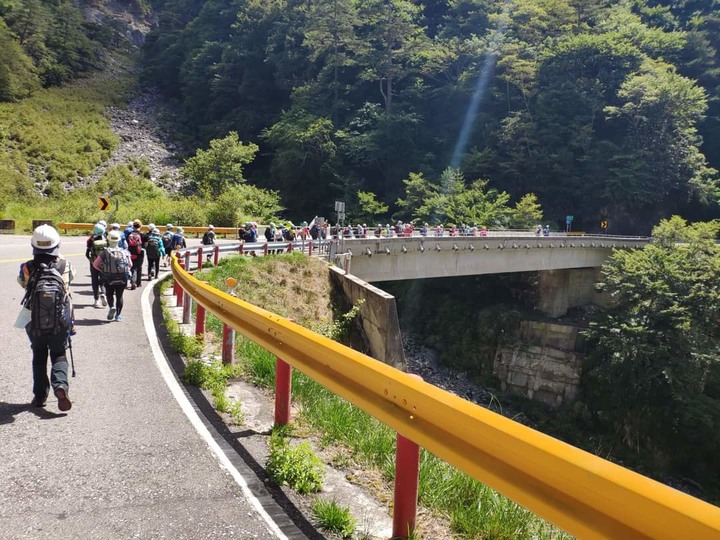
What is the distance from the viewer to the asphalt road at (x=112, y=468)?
2701 millimetres

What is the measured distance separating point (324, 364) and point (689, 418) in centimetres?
2733

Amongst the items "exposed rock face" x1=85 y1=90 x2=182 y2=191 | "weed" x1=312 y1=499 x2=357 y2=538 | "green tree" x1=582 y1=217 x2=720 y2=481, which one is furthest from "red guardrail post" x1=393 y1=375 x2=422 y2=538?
"exposed rock face" x1=85 y1=90 x2=182 y2=191

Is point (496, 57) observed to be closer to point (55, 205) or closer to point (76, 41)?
point (55, 205)

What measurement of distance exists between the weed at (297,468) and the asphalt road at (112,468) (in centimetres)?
28

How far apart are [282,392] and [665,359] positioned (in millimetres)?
27605

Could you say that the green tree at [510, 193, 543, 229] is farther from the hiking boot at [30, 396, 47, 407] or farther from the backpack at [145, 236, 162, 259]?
the hiking boot at [30, 396, 47, 407]

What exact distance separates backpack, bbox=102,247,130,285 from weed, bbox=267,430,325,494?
20.3 feet

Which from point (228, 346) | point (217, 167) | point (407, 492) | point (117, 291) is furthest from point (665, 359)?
point (217, 167)

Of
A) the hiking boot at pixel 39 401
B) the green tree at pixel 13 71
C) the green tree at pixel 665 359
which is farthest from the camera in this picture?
the green tree at pixel 13 71

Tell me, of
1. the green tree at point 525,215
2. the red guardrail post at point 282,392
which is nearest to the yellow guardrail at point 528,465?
the red guardrail post at point 282,392

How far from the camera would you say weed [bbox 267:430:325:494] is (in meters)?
3.19

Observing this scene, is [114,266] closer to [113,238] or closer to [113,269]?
[113,269]

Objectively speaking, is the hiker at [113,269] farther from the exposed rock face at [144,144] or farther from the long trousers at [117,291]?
the exposed rock face at [144,144]

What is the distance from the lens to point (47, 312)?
14.1 feet
